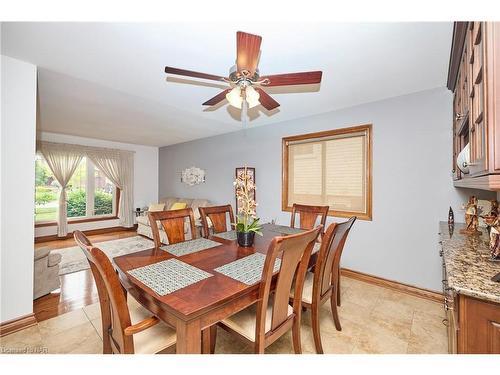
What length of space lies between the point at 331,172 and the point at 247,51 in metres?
2.47

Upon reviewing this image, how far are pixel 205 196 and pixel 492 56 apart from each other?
16.4 ft

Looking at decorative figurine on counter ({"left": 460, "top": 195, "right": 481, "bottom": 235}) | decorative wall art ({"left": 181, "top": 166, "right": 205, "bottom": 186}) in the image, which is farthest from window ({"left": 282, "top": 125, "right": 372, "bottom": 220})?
decorative wall art ({"left": 181, "top": 166, "right": 205, "bottom": 186})

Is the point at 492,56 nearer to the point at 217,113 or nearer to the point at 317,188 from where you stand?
the point at 317,188

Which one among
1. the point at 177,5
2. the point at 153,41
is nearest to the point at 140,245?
the point at 153,41

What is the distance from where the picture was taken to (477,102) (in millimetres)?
1130

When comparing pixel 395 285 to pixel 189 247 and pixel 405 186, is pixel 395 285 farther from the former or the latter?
pixel 189 247

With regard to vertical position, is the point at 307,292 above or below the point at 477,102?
below

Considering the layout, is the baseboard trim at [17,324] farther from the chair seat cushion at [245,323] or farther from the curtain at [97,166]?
the curtain at [97,166]

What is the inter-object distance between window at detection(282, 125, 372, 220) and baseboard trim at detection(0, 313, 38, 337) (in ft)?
10.9

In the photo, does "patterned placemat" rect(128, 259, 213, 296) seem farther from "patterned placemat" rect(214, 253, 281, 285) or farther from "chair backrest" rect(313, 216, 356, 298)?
"chair backrest" rect(313, 216, 356, 298)

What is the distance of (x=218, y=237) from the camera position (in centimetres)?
222

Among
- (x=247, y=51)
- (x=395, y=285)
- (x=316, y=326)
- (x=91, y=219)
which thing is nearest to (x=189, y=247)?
(x=316, y=326)

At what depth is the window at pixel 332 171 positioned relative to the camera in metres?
3.04

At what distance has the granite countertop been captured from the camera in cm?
92
